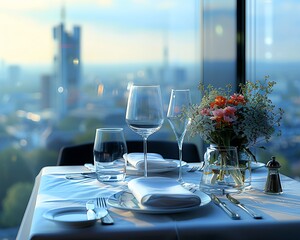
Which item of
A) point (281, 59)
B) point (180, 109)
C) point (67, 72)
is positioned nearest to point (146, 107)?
point (180, 109)

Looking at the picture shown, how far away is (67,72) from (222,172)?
6.84 ft

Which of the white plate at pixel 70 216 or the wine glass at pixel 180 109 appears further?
the wine glass at pixel 180 109

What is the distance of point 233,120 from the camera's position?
154 cm

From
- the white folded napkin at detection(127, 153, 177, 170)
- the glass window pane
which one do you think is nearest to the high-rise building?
the glass window pane

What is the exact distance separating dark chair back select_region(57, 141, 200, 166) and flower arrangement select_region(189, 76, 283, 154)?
85 centimetres

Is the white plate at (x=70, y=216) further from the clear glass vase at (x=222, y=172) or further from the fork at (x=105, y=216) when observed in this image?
the clear glass vase at (x=222, y=172)

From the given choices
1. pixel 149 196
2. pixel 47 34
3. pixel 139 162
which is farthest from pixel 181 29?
pixel 149 196

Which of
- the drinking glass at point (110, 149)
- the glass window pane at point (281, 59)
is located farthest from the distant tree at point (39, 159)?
the drinking glass at point (110, 149)

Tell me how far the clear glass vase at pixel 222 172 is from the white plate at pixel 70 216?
1.48 ft

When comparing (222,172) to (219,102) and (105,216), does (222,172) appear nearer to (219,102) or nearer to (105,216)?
(219,102)

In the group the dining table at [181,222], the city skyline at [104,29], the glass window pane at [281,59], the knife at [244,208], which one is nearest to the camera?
the dining table at [181,222]

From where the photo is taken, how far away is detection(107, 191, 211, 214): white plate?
1.26 meters

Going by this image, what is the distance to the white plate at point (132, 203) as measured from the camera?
49.8 inches

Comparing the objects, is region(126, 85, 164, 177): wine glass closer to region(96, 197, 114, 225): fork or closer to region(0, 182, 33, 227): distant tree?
region(96, 197, 114, 225): fork
